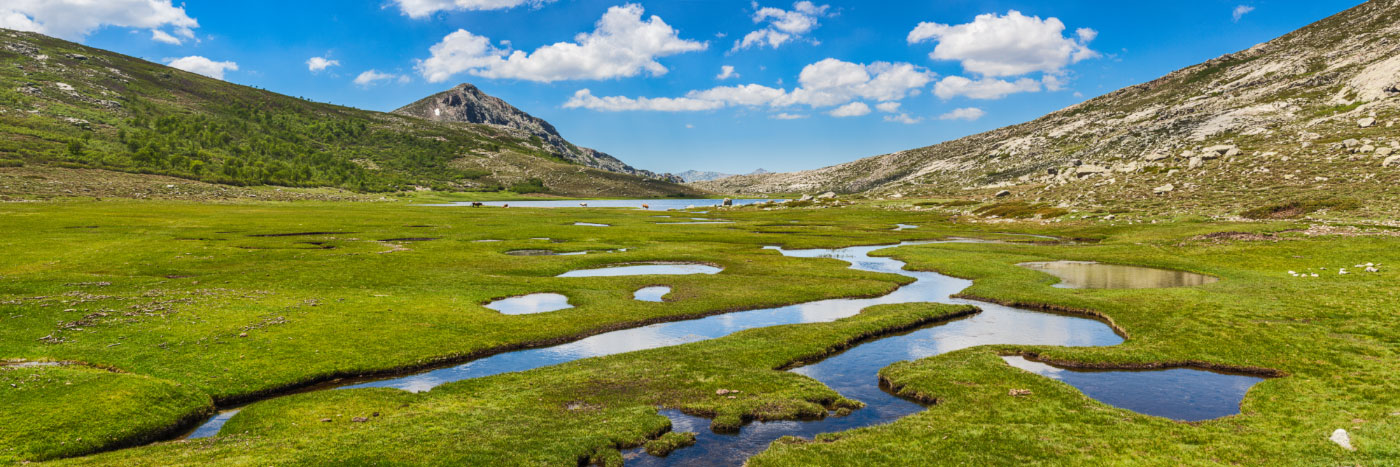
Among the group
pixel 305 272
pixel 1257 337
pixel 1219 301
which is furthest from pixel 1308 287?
pixel 305 272

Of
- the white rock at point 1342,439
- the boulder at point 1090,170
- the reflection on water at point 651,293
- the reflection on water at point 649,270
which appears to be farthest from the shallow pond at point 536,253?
the boulder at point 1090,170

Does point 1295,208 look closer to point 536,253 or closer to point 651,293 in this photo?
point 651,293

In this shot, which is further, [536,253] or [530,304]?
[536,253]

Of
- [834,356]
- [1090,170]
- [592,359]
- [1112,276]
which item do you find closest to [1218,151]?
[1090,170]

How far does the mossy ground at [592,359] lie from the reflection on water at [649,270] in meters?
3.55

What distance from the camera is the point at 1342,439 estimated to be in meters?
17.2

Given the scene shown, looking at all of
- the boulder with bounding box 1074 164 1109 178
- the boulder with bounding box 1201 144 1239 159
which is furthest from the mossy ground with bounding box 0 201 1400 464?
the boulder with bounding box 1074 164 1109 178

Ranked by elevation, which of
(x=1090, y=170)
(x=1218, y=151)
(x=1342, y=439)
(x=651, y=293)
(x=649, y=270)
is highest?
(x=1218, y=151)

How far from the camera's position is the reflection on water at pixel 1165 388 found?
23250mm

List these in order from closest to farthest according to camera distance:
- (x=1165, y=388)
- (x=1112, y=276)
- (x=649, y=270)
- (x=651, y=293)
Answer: (x=1165, y=388), (x=651, y=293), (x=1112, y=276), (x=649, y=270)

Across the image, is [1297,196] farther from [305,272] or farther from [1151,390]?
[305,272]

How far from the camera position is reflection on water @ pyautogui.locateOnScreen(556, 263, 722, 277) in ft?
200

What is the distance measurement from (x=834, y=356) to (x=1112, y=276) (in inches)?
1553

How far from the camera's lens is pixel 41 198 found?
141375 mm
